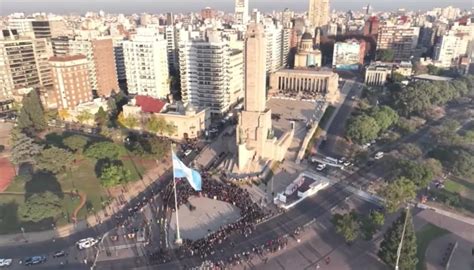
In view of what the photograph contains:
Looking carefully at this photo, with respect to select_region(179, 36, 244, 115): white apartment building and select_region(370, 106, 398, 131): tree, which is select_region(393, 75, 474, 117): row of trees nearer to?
select_region(370, 106, 398, 131): tree

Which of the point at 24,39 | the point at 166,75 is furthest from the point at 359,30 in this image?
the point at 24,39

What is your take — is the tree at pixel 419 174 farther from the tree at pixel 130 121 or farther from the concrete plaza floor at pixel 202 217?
the tree at pixel 130 121

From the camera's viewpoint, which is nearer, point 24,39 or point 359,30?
point 24,39

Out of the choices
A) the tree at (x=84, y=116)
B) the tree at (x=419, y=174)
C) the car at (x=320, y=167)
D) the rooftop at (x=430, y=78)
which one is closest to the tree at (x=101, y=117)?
the tree at (x=84, y=116)

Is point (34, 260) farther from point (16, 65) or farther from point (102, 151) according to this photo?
point (16, 65)

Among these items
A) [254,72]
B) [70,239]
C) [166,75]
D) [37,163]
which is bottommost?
[70,239]

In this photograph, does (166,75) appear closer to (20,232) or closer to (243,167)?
(243,167)
